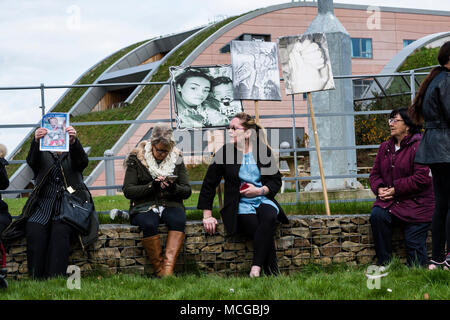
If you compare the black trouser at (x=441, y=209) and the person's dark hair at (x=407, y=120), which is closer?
the black trouser at (x=441, y=209)

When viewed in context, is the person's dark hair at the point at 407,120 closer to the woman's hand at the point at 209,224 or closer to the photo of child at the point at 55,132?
the woman's hand at the point at 209,224

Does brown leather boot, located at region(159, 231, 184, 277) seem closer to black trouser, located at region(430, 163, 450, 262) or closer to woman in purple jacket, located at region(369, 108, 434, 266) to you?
woman in purple jacket, located at region(369, 108, 434, 266)

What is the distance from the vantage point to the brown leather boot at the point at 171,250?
185 inches

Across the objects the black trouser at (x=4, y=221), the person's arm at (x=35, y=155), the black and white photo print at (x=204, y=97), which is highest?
the black and white photo print at (x=204, y=97)

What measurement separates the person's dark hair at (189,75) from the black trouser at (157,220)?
1595mm

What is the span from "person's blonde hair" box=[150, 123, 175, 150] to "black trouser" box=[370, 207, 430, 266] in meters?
1.95

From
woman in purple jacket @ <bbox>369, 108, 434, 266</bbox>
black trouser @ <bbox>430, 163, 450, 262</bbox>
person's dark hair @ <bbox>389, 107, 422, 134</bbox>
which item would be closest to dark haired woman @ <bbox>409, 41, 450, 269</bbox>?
black trouser @ <bbox>430, 163, 450, 262</bbox>

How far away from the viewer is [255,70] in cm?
585

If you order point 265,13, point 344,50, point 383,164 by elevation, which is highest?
point 265,13

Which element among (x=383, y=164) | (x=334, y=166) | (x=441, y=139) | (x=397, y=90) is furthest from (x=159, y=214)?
(x=397, y=90)

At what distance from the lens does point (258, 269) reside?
458 centimetres

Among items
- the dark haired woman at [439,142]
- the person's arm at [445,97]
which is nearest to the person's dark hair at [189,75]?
the dark haired woman at [439,142]
